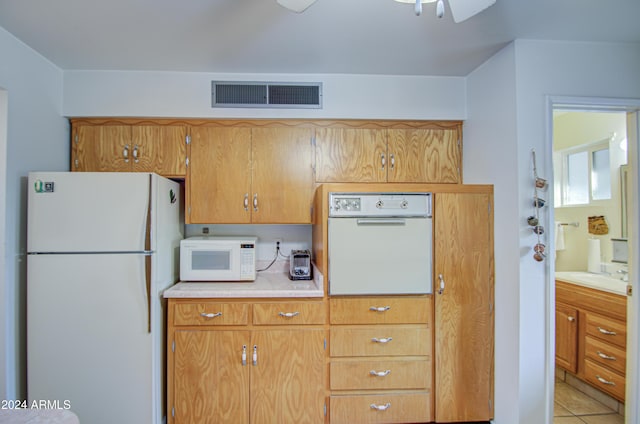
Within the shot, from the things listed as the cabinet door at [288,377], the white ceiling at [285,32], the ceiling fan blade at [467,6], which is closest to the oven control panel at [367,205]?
the cabinet door at [288,377]

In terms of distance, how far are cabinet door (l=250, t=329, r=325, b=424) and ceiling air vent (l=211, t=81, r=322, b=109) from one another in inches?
A: 64.5

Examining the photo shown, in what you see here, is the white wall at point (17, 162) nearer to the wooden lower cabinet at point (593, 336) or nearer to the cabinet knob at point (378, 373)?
the cabinet knob at point (378, 373)

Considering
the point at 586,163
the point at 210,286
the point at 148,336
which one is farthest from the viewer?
the point at 586,163

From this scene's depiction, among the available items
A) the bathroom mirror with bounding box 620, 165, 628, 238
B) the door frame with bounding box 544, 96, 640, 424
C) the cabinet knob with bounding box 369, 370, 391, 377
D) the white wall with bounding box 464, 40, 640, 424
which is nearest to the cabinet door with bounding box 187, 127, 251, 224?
the cabinet knob with bounding box 369, 370, 391, 377

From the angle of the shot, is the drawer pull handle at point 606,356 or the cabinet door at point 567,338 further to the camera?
the cabinet door at point 567,338

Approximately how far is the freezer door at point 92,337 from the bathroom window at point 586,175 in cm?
379

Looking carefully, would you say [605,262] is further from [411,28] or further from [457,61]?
[411,28]

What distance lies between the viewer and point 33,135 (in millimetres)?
2033

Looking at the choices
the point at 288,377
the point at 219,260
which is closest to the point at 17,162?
the point at 219,260

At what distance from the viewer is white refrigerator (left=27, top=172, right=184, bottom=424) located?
1.86 meters

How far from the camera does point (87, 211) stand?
1.88 meters

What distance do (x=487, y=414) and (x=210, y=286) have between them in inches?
80.8

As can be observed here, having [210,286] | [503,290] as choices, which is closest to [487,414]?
[503,290]

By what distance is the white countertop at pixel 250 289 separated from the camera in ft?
6.59
